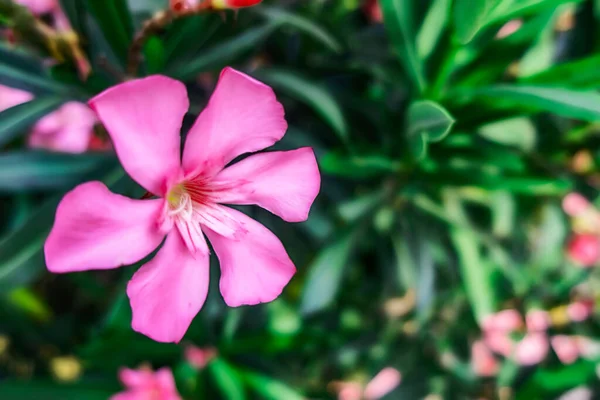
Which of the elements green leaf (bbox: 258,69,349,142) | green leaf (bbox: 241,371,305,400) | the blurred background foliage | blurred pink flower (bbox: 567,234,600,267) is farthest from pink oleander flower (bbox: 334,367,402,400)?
green leaf (bbox: 258,69,349,142)

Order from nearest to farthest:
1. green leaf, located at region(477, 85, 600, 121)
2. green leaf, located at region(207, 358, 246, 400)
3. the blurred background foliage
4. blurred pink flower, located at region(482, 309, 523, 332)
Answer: green leaf, located at region(477, 85, 600, 121) < the blurred background foliage < green leaf, located at region(207, 358, 246, 400) < blurred pink flower, located at region(482, 309, 523, 332)

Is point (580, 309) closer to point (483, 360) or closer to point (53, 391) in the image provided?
point (483, 360)

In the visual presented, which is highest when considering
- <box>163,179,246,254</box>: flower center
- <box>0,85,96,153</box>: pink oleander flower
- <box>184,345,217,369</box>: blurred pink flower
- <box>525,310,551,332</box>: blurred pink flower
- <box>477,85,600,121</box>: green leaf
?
<box>477,85,600,121</box>: green leaf

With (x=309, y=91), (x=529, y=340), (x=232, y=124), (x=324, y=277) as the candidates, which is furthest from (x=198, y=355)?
(x=529, y=340)

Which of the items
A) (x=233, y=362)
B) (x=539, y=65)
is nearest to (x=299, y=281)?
(x=233, y=362)

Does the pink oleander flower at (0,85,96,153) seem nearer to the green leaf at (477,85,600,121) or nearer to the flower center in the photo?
the flower center

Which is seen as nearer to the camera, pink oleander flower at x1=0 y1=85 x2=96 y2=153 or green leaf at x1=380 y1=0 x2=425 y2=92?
green leaf at x1=380 y1=0 x2=425 y2=92
